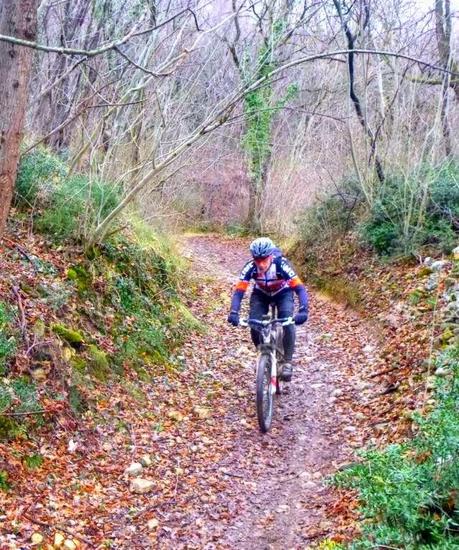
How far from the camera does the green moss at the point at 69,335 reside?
18.7ft

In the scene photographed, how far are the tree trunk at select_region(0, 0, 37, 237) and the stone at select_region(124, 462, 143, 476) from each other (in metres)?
2.86

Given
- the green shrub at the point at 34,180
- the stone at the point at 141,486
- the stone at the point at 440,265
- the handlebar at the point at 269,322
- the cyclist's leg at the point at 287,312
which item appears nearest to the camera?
the stone at the point at 141,486

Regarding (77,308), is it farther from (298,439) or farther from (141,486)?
(298,439)

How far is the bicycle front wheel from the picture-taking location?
5691 millimetres

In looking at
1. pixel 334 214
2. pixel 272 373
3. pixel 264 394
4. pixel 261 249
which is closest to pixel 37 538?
pixel 264 394

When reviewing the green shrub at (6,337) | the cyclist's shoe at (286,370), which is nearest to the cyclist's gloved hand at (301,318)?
the cyclist's shoe at (286,370)

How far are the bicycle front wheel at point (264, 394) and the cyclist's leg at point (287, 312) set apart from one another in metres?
0.63

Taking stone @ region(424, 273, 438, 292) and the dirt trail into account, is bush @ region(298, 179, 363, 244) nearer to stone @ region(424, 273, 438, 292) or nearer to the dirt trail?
the dirt trail

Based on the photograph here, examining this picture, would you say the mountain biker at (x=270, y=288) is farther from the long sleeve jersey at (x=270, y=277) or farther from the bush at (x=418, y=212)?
the bush at (x=418, y=212)

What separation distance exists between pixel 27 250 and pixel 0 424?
261 cm

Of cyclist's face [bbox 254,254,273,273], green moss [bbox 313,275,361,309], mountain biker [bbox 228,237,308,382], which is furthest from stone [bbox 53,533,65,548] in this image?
green moss [bbox 313,275,361,309]

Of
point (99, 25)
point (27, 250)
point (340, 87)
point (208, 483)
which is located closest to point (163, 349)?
point (27, 250)

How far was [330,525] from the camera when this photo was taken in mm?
4102

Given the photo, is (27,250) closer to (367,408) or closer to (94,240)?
(94,240)
